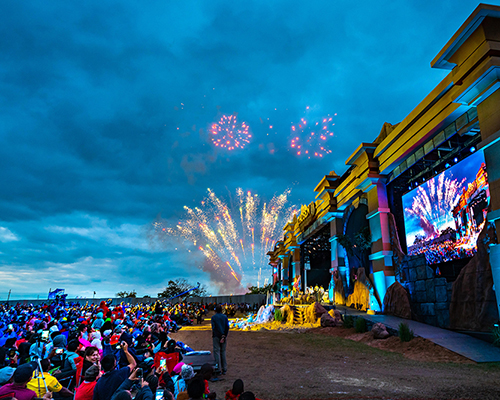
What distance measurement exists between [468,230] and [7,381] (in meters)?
16.4

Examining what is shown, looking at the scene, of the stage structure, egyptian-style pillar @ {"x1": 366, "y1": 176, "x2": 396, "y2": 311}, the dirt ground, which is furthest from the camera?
egyptian-style pillar @ {"x1": 366, "y1": 176, "x2": 396, "y2": 311}

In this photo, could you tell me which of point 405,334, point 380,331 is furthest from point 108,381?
point 380,331

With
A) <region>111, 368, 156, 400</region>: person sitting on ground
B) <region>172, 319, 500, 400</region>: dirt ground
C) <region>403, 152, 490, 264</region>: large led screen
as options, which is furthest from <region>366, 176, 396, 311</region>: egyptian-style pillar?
<region>111, 368, 156, 400</region>: person sitting on ground

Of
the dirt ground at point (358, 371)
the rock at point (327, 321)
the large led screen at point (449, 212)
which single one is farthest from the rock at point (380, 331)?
the large led screen at point (449, 212)

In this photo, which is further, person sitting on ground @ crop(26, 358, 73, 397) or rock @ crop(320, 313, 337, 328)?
rock @ crop(320, 313, 337, 328)

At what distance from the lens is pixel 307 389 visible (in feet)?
22.2

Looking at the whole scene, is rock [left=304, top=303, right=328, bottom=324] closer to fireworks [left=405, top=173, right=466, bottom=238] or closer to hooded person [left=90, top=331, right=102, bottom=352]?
fireworks [left=405, top=173, right=466, bottom=238]

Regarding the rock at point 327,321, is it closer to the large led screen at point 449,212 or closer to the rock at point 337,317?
the rock at point 337,317

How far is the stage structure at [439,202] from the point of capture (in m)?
11.8

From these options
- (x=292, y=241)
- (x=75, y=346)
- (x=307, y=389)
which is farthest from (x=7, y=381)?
(x=292, y=241)

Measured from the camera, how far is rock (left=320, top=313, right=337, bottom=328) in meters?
18.4

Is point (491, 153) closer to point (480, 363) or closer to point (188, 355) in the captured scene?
point (480, 363)

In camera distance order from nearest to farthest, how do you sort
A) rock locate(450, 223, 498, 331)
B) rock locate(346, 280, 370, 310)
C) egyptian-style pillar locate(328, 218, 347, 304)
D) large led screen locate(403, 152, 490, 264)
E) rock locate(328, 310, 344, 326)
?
1. rock locate(450, 223, 498, 331)
2. large led screen locate(403, 152, 490, 264)
3. rock locate(328, 310, 344, 326)
4. rock locate(346, 280, 370, 310)
5. egyptian-style pillar locate(328, 218, 347, 304)

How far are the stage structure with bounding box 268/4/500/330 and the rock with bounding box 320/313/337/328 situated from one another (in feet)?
9.97
